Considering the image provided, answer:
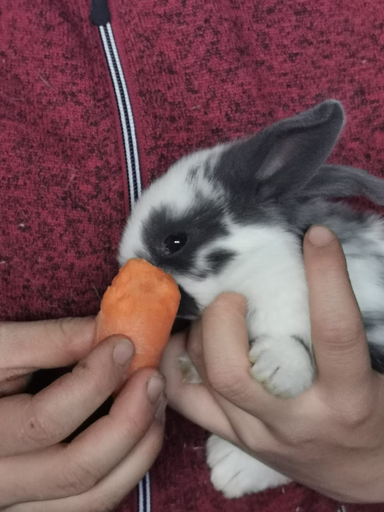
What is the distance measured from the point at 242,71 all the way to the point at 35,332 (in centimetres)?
75

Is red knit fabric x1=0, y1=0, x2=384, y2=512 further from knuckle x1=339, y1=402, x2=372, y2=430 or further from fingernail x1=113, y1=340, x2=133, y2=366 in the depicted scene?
knuckle x1=339, y1=402, x2=372, y2=430

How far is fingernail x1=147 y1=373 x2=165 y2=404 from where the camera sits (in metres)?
0.85

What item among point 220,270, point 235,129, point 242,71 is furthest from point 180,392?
point 242,71

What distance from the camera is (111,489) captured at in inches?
37.0

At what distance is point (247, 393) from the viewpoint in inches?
33.1

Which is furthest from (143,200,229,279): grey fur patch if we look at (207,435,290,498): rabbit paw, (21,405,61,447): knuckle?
(207,435,290,498): rabbit paw

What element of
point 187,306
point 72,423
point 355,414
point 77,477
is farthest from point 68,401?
point 355,414

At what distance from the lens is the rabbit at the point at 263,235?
0.86 metres

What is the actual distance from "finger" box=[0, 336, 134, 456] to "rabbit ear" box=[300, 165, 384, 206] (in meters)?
0.48

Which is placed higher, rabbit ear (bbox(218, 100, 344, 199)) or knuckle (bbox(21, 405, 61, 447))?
rabbit ear (bbox(218, 100, 344, 199))

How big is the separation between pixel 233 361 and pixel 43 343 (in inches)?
14.9

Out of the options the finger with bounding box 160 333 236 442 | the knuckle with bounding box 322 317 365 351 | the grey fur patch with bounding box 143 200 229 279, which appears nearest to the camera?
the knuckle with bounding box 322 317 365 351

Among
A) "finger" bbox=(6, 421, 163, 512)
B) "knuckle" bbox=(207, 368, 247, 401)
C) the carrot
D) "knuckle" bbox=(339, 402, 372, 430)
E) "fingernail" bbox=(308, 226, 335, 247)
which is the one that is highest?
"fingernail" bbox=(308, 226, 335, 247)

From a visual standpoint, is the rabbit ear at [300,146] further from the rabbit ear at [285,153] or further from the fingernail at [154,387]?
the fingernail at [154,387]
